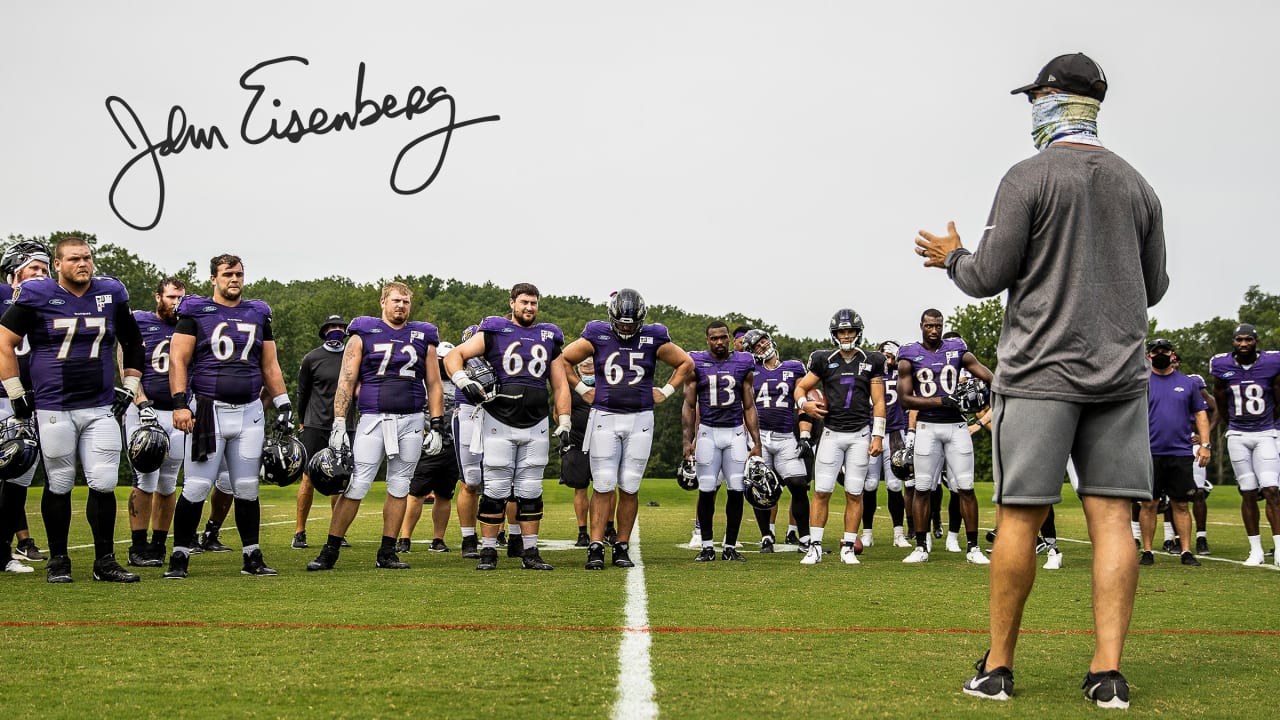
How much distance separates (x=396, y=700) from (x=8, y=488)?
6264 millimetres

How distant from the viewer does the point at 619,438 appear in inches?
409

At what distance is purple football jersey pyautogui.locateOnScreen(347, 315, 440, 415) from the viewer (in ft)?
32.2

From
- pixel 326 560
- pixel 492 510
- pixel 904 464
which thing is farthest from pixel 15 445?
pixel 904 464

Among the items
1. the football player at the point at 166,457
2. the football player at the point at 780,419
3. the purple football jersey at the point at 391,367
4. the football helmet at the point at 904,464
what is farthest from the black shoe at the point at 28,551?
the football helmet at the point at 904,464

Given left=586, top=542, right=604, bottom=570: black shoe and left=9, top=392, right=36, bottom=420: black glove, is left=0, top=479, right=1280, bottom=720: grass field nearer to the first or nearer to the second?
left=586, top=542, right=604, bottom=570: black shoe

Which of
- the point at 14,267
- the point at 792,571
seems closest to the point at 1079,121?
the point at 792,571

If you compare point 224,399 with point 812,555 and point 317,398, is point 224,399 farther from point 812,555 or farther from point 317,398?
point 812,555

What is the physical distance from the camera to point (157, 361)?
35.0 feet

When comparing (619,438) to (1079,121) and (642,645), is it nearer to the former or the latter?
(642,645)

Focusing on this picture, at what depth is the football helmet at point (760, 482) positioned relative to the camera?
36.1 feet

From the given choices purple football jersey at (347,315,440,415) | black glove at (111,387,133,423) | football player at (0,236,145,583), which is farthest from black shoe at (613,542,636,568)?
black glove at (111,387,133,423)

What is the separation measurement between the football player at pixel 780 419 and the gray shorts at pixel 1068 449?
27.4 ft

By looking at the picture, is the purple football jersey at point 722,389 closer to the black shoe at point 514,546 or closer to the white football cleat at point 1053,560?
the black shoe at point 514,546

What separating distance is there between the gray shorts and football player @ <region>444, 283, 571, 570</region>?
577 cm
